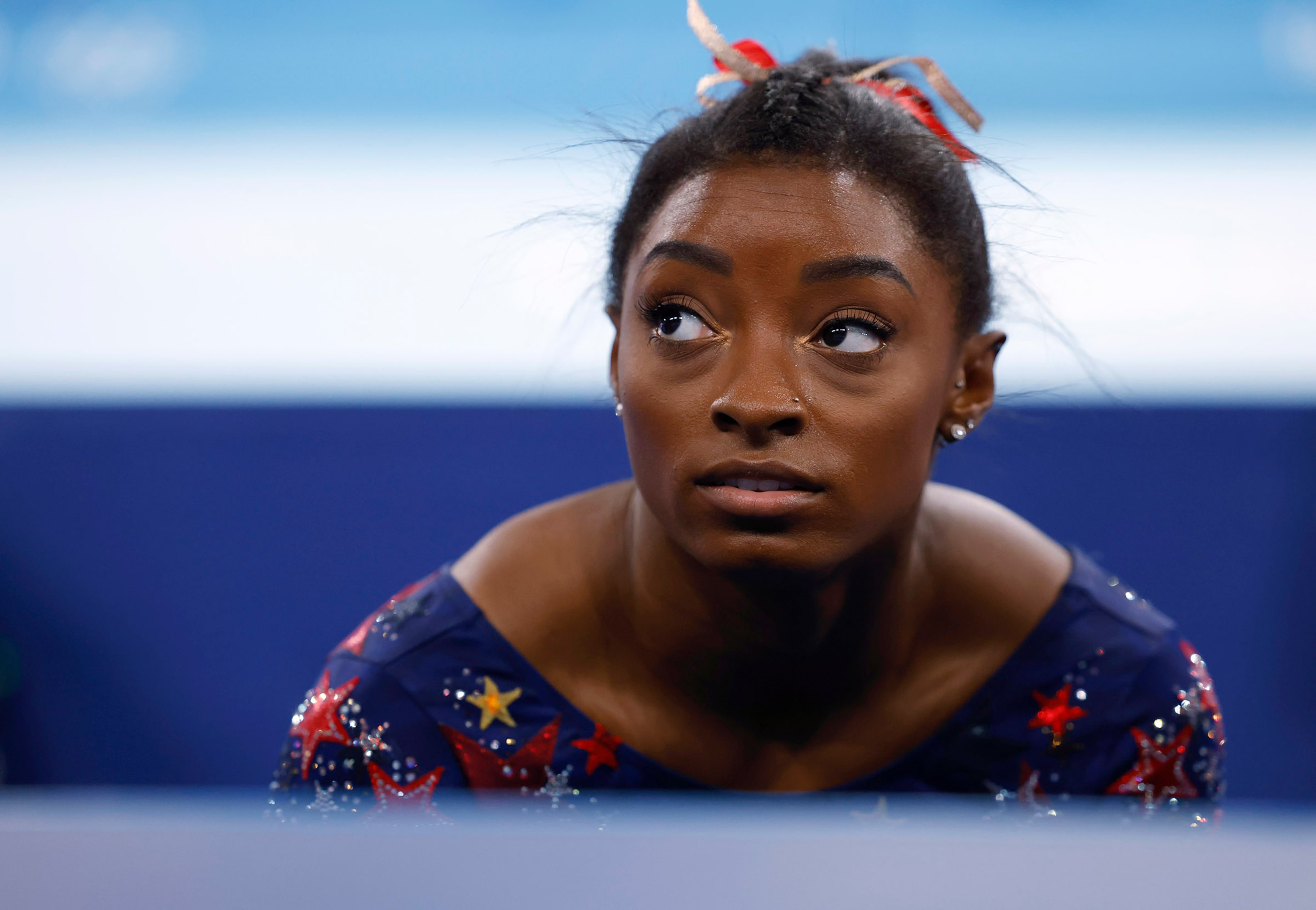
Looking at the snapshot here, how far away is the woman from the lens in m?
0.63

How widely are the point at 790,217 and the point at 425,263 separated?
3.65 ft

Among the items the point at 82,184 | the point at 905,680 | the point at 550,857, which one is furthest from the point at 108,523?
the point at 550,857

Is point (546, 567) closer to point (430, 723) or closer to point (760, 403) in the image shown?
point (430, 723)

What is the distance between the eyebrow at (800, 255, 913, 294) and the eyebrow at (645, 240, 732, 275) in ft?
0.13

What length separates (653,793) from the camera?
801 millimetres

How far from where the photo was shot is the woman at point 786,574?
0.63 m

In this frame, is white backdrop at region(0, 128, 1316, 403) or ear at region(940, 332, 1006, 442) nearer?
ear at region(940, 332, 1006, 442)

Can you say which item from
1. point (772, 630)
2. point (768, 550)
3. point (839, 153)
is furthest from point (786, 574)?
point (839, 153)

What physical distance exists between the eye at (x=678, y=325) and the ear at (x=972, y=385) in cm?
16

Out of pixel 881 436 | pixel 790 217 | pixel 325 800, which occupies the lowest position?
pixel 325 800

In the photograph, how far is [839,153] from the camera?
0.66 meters

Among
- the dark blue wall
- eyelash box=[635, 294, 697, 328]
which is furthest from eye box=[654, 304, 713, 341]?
the dark blue wall

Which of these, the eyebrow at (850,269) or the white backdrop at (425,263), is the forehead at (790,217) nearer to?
the eyebrow at (850,269)

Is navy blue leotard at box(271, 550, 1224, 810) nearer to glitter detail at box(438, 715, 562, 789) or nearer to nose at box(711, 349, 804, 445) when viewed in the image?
glitter detail at box(438, 715, 562, 789)
